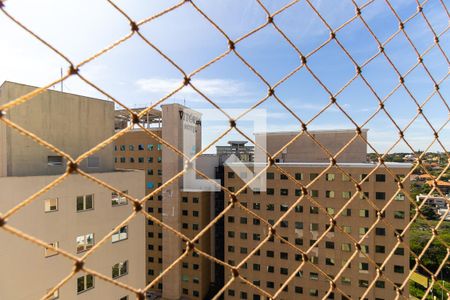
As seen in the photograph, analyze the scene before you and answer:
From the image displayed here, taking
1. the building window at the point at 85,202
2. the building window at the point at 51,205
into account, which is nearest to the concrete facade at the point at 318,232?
the building window at the point at 85,202

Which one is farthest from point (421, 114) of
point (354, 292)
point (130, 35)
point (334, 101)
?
point (354, 292)

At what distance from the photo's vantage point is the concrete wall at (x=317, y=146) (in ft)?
23.2

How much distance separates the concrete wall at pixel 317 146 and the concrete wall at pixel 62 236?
15.3 ft

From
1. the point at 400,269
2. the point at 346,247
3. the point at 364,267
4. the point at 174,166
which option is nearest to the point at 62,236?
the point at 174,166

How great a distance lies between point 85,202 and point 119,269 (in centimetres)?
83

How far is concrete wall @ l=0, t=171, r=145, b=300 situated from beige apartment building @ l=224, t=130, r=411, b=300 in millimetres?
3804

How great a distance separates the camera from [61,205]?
2.28m

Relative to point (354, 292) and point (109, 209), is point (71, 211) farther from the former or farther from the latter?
point (354, 292)

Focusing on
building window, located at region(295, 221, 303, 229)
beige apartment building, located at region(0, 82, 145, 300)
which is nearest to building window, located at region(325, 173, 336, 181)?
building window, located at region(295, 221, 303, 229)

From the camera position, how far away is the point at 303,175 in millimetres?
6312

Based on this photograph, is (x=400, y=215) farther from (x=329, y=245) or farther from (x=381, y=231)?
(x=329, y=245)

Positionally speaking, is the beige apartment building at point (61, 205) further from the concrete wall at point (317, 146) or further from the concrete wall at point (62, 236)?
the concrete wall at point (317, 146)

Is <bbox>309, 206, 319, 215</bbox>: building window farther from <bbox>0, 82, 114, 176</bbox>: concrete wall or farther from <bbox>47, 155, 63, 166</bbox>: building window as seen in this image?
<bbox>47, 155, 63, 166</bbox>: building window

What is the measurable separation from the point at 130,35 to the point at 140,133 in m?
8.41
